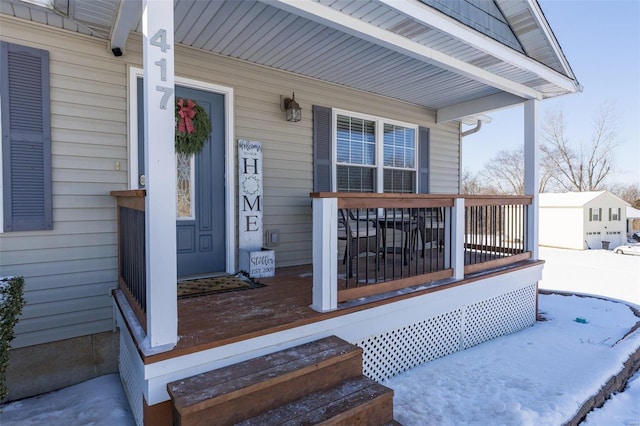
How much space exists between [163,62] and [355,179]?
361 cm

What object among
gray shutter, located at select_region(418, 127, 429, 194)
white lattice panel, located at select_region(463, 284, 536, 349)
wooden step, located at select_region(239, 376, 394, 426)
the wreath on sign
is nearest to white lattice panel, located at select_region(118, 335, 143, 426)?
wooden step, located at select_region(239, 376, 394, 426)

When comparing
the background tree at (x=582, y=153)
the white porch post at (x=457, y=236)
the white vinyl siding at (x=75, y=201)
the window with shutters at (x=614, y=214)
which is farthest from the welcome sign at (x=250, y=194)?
the background tree at (x=582, y=153)

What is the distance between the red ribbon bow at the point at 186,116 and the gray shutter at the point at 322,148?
1.66 metres

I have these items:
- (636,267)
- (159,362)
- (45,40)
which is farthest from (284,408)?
(636,267)

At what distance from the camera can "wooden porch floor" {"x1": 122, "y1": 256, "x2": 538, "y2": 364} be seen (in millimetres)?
2158

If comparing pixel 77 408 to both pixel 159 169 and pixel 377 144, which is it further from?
pixel 377 144

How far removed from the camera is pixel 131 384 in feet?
8.96

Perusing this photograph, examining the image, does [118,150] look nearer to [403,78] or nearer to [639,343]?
[403,78]

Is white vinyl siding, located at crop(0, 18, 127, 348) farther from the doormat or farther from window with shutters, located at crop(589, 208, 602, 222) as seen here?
window with shutters, located at crop(589, 208, 602, 222)

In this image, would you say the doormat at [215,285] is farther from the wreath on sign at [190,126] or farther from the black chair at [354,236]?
the wreath on sign at [190,126]

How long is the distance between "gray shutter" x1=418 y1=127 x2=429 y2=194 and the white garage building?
12.6 meters

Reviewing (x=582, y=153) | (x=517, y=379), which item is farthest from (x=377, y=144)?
(x=582, y=153)

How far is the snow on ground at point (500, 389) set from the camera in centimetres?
255

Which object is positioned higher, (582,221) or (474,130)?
(474,130)
